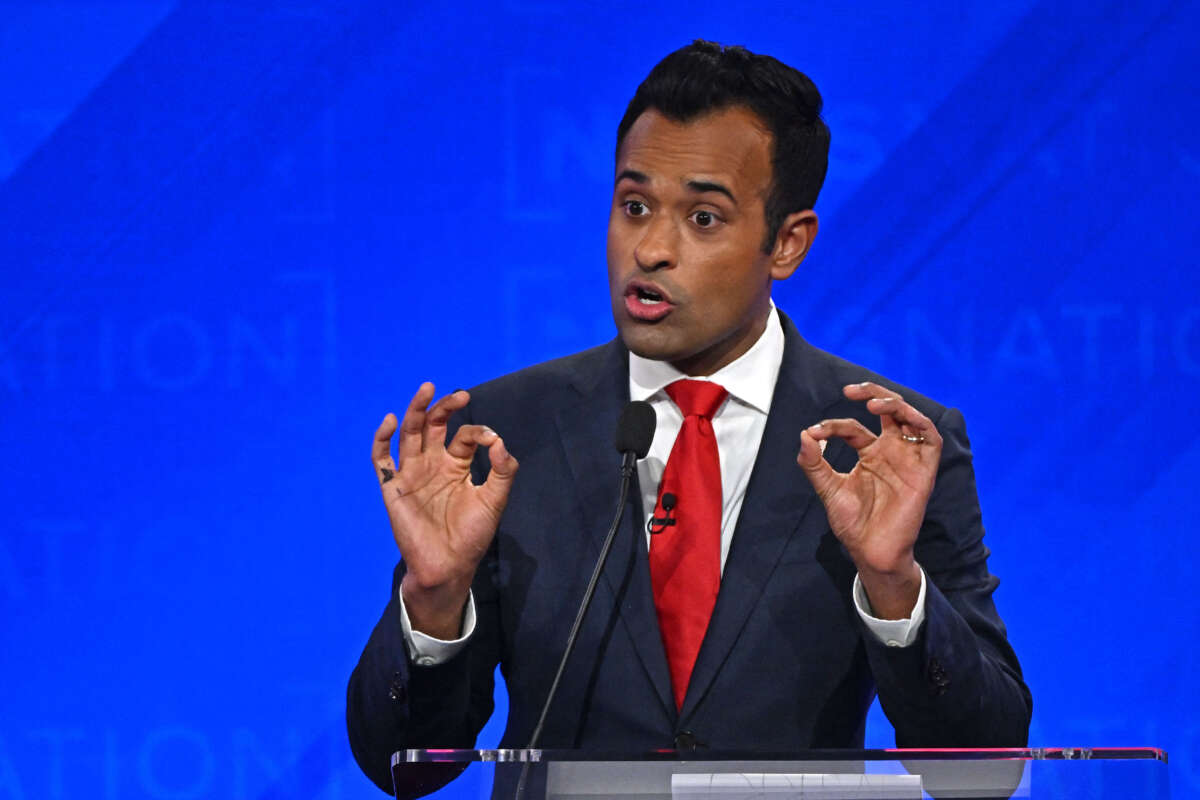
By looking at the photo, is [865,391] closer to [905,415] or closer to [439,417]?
[905,415]

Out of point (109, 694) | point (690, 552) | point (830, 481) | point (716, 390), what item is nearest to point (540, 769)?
point (830, 481)

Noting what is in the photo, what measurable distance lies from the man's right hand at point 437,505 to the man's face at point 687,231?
0.37 meters

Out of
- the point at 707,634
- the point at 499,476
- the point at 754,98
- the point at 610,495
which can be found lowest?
the point at 707,634

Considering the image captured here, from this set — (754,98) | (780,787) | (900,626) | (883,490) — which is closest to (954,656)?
(900,626)

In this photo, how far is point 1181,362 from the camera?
3148mm

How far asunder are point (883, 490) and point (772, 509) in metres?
0.34

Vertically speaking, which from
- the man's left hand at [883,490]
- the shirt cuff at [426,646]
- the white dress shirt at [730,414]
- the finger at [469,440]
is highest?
the white dress shirt at [730,414]

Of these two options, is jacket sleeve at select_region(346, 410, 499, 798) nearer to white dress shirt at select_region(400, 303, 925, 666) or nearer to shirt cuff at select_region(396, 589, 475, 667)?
shirt cuff at select_region(396, 589, 475, 667)

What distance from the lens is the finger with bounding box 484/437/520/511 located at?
1905mm

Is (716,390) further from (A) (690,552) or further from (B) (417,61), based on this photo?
(B) (417,61)

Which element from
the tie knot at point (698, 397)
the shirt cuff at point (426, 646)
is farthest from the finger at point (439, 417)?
the tie knot at point (698, 397)

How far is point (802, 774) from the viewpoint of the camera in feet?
4.61

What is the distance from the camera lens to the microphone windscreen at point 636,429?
1.95m

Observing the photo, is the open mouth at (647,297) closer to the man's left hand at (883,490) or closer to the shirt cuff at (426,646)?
the man's left hand at (883,490)
